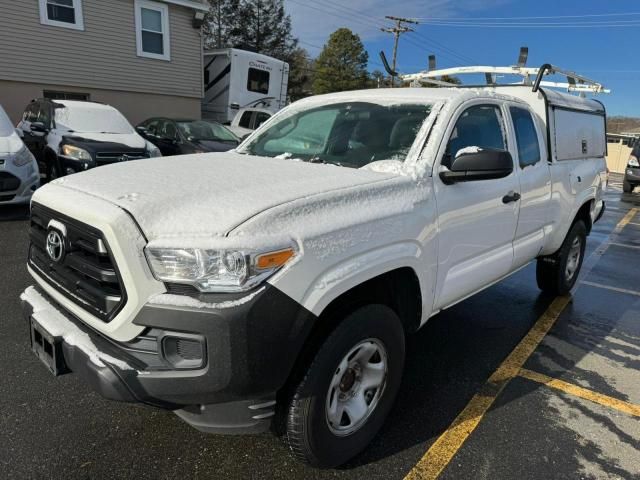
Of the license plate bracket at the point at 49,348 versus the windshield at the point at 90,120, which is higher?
the windshield at the point at 90,120

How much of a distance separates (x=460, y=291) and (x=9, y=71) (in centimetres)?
1339

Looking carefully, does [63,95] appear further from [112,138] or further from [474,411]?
[474,411]

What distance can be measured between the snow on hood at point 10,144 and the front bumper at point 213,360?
20.7 ft

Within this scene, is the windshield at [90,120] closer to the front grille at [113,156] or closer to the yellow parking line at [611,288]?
the front grille at [113,156]

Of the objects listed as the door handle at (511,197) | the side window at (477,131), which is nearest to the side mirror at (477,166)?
the side window at (477,131)

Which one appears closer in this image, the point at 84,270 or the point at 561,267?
the point at 84,270

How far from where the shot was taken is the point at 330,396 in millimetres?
2266

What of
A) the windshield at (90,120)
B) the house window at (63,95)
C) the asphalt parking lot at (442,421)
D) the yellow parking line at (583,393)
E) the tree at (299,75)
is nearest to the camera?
the asphalt parking lot at (442,421)

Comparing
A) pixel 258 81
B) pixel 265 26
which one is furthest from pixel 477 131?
pixel 265 26

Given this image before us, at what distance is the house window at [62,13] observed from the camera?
12.3 metres

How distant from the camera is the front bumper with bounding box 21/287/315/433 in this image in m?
1.80

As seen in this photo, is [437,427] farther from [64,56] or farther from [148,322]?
[64,56]

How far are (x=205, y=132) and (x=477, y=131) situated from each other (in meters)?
8.69

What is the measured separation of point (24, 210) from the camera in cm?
770
